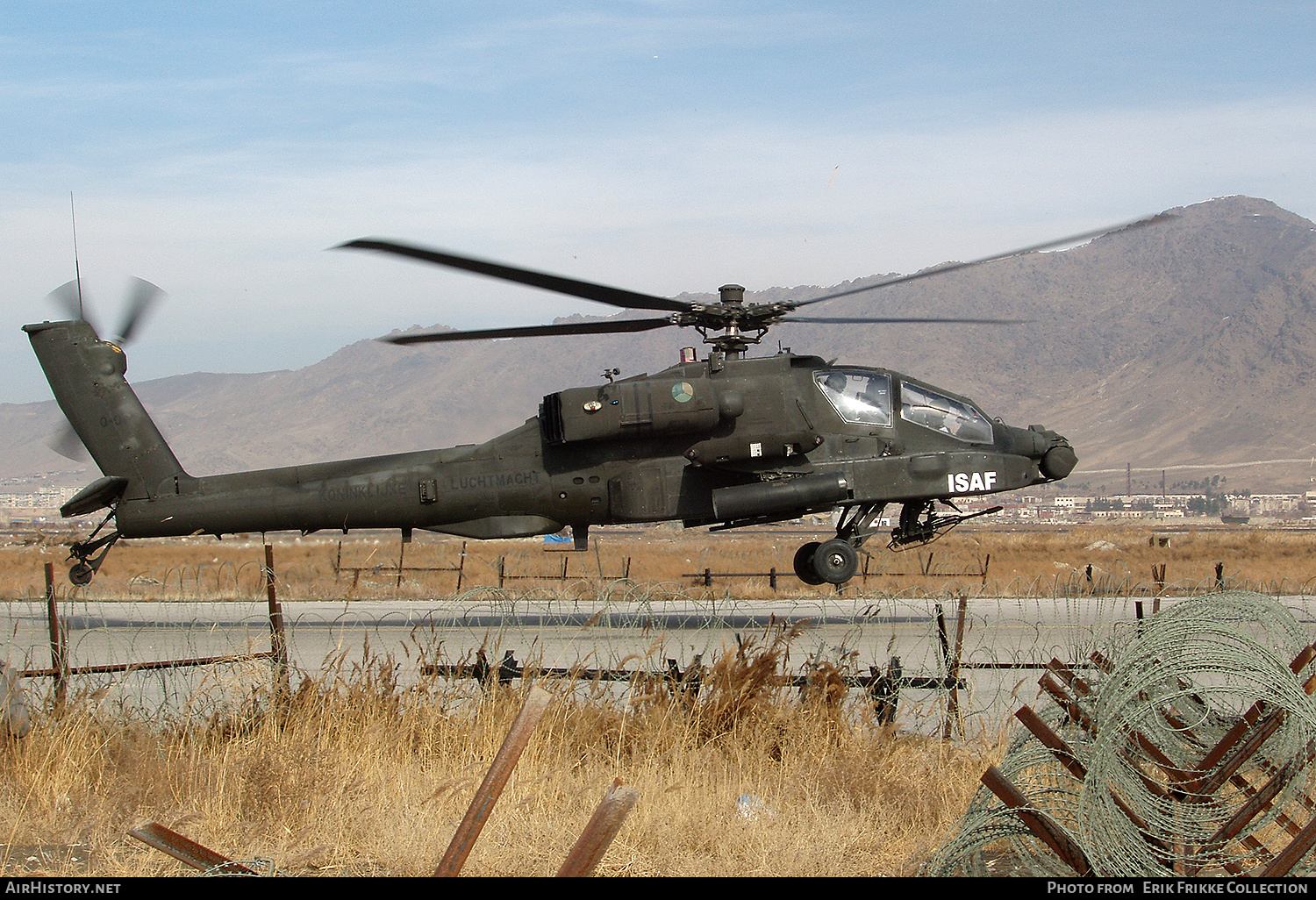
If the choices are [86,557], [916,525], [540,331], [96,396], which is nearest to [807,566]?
[916,525]

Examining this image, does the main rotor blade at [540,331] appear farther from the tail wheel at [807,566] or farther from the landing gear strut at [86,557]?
the landing gear strut at [86,557]

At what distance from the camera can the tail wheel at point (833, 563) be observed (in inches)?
614

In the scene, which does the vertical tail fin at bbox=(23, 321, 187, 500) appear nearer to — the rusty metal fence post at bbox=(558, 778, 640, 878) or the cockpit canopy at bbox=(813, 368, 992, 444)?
the cockpit canopy at bbox=(813, 368, 992, 444)

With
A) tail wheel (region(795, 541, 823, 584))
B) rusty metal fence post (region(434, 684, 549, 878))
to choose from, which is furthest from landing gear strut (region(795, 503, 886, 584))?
rusty metal fence post (region(434, 684, 549, 878))

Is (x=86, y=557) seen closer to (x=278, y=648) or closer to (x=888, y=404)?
(x=278, y=648)

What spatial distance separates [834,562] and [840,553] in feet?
0.57

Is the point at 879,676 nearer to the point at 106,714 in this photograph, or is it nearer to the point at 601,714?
the point at 601,714

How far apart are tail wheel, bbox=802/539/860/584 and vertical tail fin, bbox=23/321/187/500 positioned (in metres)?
9.61

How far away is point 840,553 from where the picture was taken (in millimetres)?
15750

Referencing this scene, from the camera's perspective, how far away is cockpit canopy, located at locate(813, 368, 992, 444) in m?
16.1

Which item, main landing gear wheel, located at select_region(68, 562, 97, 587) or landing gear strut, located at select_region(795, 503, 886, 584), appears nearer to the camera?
landing gear strut, located at select_region(795, 503, 886, 584)

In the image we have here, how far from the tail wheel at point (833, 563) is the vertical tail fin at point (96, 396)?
378 inches
